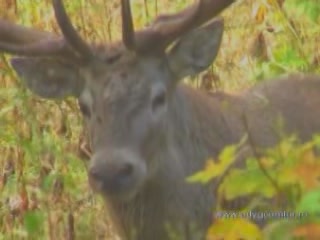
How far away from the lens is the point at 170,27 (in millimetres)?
6586

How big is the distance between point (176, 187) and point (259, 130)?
0.65m

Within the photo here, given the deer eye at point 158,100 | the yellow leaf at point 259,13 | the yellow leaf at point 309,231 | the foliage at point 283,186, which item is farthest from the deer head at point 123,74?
the yellow leaf at point 259,13

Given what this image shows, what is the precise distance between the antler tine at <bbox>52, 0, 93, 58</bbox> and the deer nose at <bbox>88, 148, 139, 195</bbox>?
66 cm

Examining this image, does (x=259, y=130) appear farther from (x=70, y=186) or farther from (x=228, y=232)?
(x=228, y=232)

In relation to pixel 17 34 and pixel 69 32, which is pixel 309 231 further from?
pixel 17 34

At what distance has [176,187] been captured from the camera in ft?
21.9

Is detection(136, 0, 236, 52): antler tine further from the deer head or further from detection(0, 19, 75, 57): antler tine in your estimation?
detection(0, 19, 75, 57): antler tine

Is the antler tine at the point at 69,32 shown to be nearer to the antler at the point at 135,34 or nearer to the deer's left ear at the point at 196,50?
the antler at the point at 135,34

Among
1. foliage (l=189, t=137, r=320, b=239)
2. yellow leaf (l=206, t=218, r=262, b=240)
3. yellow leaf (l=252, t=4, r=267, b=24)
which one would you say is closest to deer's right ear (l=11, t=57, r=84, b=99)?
foliage (l=189, t=137, r=320, b=239)

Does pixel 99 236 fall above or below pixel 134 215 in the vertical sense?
below

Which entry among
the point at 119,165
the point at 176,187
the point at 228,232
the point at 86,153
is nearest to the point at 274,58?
the point at 86,153

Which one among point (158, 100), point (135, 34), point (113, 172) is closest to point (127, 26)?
point (135, 34)

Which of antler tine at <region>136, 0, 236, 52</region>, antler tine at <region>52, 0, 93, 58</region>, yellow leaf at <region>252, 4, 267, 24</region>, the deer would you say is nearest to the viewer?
the deer

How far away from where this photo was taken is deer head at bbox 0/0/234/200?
618 centimetres
